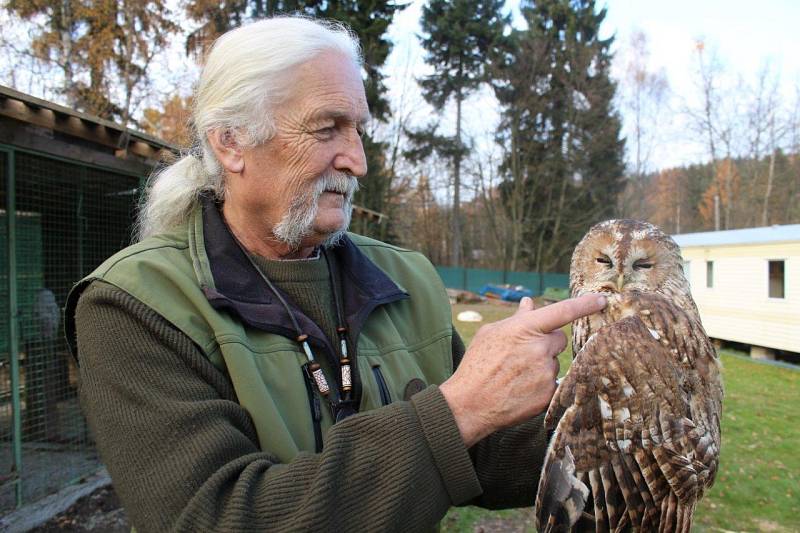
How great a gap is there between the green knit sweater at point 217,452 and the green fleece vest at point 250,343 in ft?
0.13

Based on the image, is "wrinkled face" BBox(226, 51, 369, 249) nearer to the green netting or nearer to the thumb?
the thumb

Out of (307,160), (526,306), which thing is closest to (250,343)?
(307,160)

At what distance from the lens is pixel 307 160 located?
153 cm

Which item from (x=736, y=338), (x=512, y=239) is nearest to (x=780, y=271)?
(x=736, y=338)

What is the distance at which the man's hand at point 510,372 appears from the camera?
117 centimetres

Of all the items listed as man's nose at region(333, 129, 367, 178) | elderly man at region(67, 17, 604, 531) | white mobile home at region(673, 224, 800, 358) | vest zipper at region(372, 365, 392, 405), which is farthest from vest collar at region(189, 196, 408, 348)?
white mobile home at region(673, 224, 800, 358)

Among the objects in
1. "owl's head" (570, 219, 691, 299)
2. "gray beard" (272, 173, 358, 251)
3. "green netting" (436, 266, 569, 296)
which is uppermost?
"gray beard" (272, 173, 358, 251)

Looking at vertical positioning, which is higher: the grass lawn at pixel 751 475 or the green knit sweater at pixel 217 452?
the green knit sweater at pixel 217 452

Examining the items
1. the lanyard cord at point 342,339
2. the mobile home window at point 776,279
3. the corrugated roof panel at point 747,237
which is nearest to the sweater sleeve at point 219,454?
the lanyard cord at point 342,339

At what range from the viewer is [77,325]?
119 centimetres

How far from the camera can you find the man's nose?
159cm

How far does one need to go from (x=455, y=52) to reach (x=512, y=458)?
82.3 feet

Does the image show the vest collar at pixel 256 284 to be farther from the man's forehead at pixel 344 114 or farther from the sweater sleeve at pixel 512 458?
the sweater sleeve at pixel 512 458

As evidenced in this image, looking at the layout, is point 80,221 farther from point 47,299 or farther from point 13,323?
point 13,323
